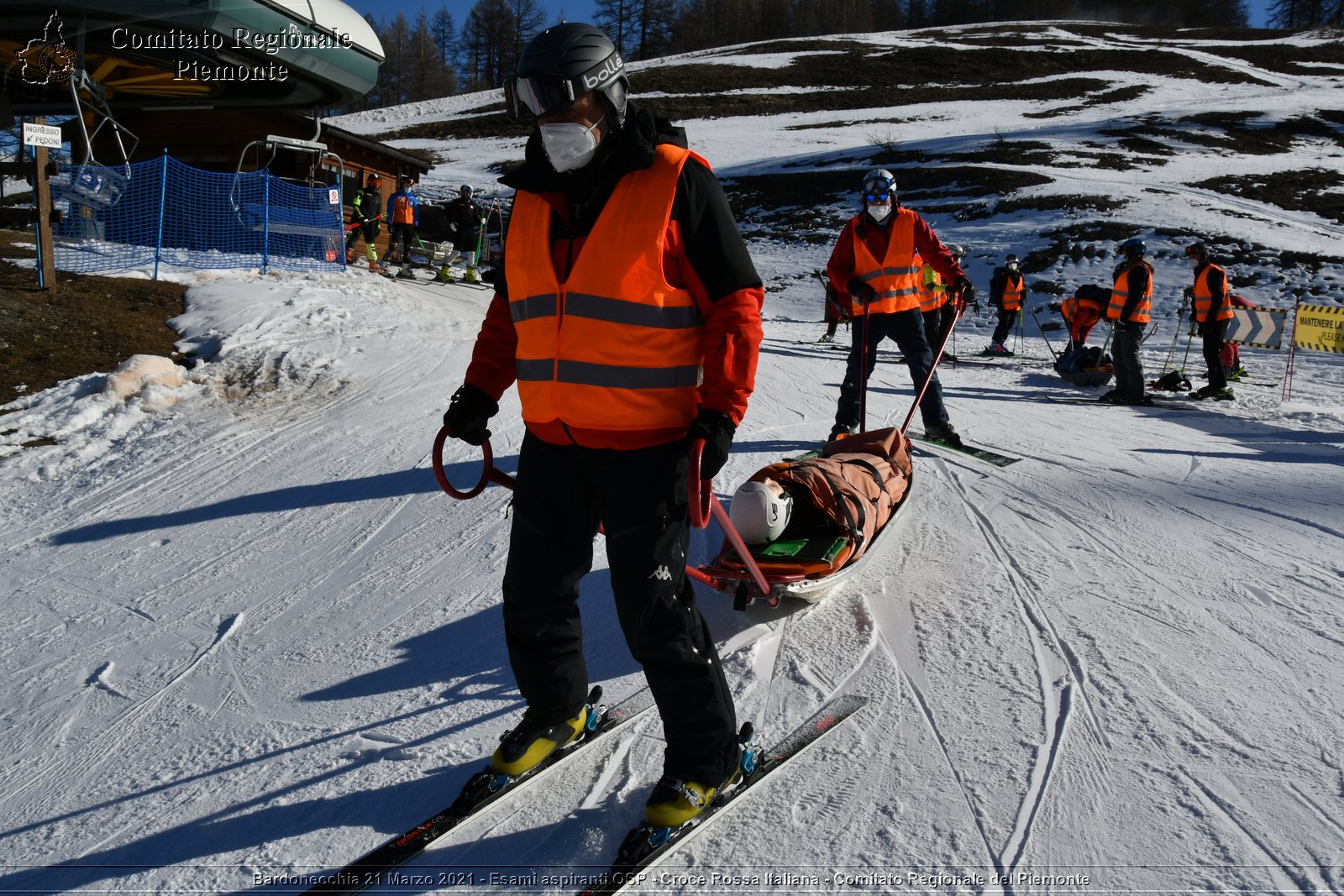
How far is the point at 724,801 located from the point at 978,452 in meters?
4.17

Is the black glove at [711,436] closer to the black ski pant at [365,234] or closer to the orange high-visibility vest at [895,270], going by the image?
the orange high-visibility vest at [895,270]

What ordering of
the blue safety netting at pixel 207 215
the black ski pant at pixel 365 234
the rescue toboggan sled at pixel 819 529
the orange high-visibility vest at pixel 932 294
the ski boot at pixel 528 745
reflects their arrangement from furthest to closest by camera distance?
the black ski pant at pixel 365 234, the blue safety netting at pixel 207 215, the orange high-visibility vest at pixel 932 294, the rescue toboggan sled at pixel 819 529, the ski boot at pixel 528 745

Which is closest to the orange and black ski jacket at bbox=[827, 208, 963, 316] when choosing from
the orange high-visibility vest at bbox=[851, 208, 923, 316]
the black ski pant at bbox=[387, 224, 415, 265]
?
the orange high-visibility vest at bbox=[851, 208, 923, 316]

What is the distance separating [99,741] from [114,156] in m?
20.1

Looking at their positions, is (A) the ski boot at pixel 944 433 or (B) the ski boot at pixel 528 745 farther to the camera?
(A) the ski boot at pixel 944 433

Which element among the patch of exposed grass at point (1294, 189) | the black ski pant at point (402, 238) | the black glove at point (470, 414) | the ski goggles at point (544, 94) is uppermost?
the patch of exposed grass at point (1294, 189)

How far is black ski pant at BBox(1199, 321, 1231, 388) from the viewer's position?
8914mm

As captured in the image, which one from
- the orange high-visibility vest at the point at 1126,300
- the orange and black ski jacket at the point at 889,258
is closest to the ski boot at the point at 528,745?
the orange and black ski jacket at the point at 889,258

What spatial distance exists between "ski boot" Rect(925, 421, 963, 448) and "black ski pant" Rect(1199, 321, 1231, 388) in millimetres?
4830

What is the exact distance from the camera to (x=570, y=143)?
2016 mm

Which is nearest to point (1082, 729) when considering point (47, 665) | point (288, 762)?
point (288, 762)

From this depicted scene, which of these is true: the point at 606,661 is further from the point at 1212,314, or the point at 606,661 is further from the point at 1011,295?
the point at 1011,295

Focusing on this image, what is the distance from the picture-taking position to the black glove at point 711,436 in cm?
196

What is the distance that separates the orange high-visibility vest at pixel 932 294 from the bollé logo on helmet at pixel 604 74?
384 cm
